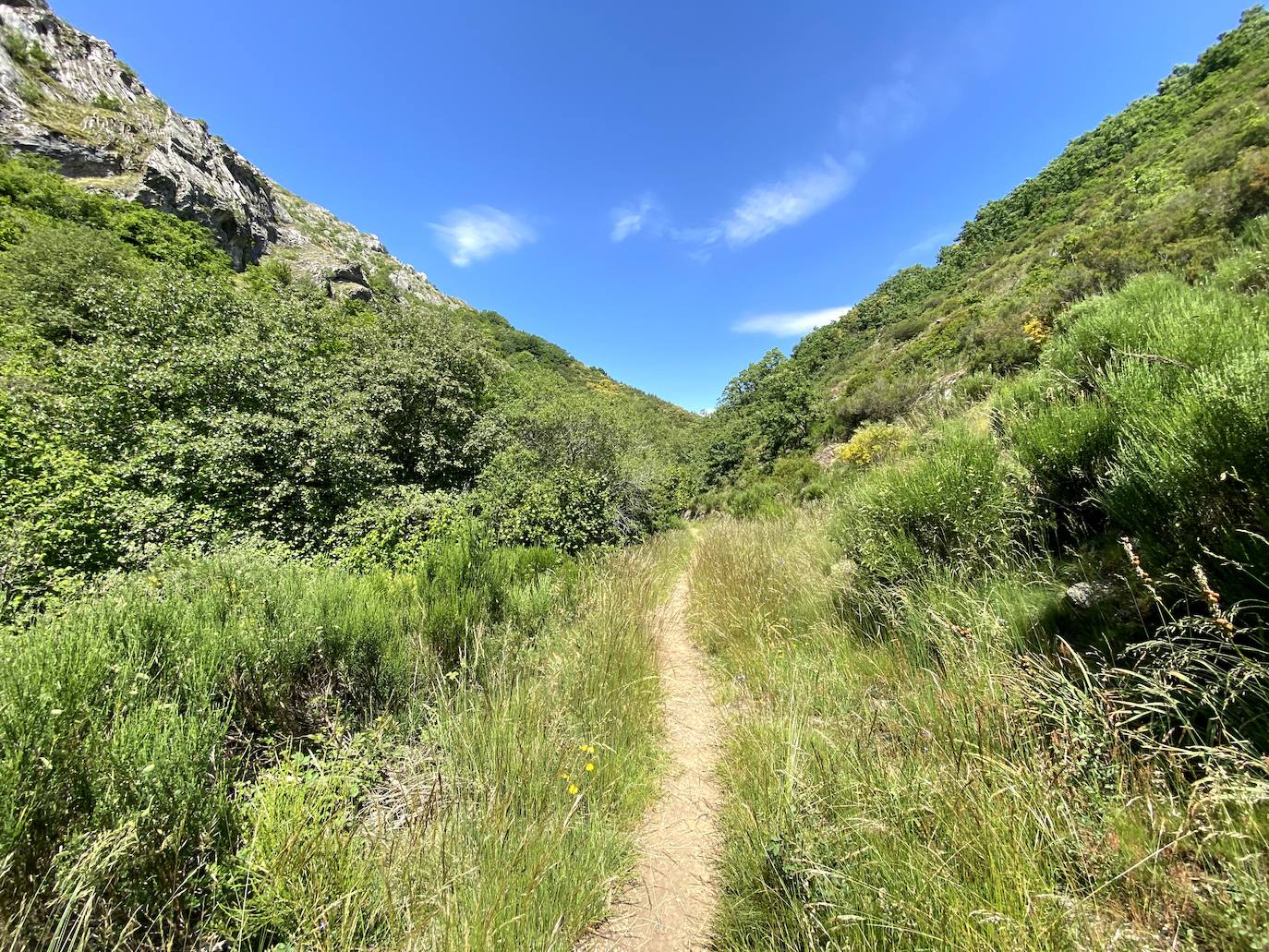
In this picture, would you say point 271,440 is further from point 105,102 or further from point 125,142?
point 105,102

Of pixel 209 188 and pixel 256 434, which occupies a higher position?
pixel 209 188

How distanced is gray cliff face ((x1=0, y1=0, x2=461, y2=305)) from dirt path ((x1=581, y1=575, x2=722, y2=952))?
147ft

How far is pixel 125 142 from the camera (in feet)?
127

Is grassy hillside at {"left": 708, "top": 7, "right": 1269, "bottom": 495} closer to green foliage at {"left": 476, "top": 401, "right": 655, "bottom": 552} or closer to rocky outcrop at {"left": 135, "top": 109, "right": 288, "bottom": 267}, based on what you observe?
green foliage at {"left": 476, "top": 401, "right": 655, "bottom": 552}

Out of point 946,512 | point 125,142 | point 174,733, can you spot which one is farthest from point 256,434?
point 125,142

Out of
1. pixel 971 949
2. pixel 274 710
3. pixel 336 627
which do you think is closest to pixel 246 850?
pixel 274 710

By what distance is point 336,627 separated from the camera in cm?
339

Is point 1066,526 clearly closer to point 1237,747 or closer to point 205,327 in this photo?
point 1237,747

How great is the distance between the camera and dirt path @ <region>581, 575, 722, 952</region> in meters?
2.06

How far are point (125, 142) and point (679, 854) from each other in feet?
218

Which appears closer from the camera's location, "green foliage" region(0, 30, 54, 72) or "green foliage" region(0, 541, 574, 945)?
"green foliage" region(0, 541, 574, 945)

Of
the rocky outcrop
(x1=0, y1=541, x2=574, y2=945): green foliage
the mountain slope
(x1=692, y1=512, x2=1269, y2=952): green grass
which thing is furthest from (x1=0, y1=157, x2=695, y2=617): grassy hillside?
the rocky outcrop

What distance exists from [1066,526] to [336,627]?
17.9 ft

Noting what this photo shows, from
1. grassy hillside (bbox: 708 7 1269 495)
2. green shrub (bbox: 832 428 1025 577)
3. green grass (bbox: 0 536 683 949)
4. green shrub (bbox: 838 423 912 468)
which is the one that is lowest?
green grass (bbox: 0 536 683 949)
